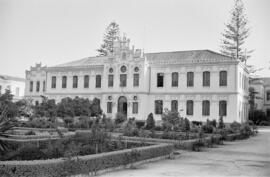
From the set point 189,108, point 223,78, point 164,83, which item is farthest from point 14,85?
point 223,78

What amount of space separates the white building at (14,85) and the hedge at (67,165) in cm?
5688

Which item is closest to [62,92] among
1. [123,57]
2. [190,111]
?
[123,57]

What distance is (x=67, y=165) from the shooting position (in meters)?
10.1

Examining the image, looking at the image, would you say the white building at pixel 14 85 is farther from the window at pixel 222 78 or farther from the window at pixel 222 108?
the window at pixel 222 108

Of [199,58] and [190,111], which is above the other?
[199,58]

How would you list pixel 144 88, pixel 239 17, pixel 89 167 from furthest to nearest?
pixel 239 17 < pixel 144 88 < pixel 89 167

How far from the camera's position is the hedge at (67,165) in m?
9.43

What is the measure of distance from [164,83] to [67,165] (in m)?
33.0

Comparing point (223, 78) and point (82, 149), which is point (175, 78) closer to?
point (223, 78)

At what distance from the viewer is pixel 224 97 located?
39156mm

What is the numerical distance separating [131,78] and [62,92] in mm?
11639

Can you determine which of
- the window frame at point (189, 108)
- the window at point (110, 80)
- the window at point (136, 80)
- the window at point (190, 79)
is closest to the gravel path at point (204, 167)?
the window frame at point (189, 108)

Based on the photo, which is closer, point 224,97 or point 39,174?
point 39,174

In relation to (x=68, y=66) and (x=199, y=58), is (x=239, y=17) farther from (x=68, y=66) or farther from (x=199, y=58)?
(x=68, y=66)
